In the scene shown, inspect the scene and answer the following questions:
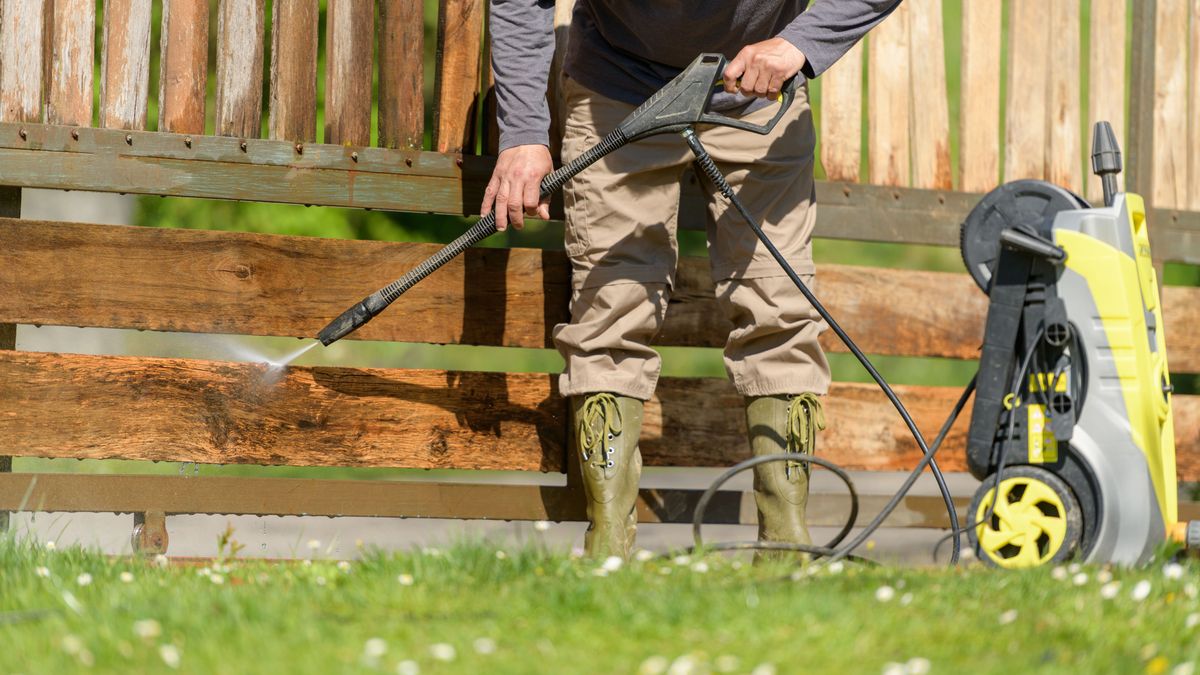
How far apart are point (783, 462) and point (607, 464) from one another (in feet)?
1.52

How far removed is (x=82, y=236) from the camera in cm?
354

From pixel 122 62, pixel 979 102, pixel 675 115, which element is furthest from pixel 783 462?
pixel 122 62

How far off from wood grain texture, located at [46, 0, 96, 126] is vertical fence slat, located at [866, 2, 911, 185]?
245 cm

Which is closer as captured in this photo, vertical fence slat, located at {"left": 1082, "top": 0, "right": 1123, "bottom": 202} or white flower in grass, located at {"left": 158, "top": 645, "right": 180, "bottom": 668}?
white flower in grass, located at {"left": 158, "top": 645, "right": 180, "bottom": 668}

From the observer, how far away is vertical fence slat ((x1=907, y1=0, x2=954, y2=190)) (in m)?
4.16

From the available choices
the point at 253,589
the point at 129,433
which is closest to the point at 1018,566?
the point at 253,589

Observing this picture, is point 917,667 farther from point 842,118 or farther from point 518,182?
point 842,118

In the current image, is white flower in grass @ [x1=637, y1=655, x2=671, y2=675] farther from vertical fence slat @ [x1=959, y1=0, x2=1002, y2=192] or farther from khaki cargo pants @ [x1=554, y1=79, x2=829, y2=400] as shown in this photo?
vertical fence slat @ [x1=959, y1=0, x2=1002, y2=192]

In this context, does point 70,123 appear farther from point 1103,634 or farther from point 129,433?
point 1103,634

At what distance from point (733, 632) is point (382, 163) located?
2.20m

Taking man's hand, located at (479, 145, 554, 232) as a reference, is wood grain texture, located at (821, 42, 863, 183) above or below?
above

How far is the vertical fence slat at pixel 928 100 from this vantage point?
4164 millimetres

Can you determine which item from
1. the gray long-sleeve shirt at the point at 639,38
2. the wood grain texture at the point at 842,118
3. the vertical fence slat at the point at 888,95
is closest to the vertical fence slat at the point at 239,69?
the gray long-sleeve shirt at the point at 639,38

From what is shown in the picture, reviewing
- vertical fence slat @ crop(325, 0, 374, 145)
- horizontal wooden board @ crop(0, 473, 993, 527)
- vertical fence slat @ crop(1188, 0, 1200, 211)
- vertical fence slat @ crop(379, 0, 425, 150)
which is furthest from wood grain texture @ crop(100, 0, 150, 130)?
vertical fence slat @ crop(1188, 0, 1200, 211)
